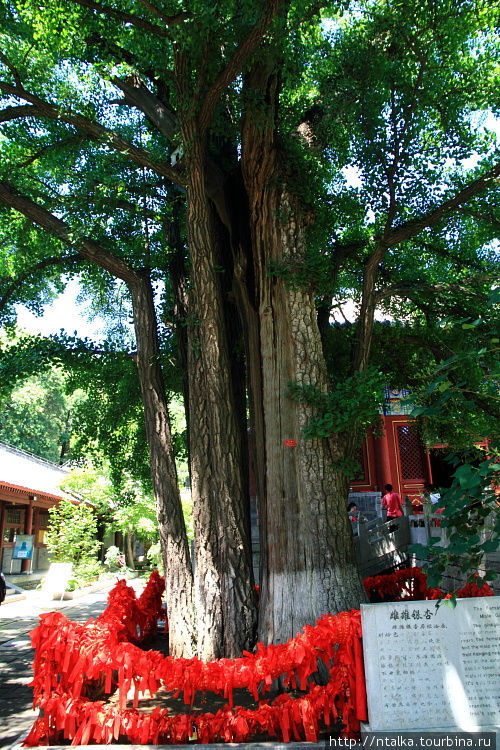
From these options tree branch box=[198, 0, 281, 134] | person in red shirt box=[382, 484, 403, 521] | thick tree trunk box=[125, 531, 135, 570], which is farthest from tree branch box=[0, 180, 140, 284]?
thick tree trunk box=[125, 531, 135, 570]

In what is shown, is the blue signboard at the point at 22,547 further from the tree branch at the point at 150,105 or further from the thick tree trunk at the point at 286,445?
the tree branch at the point at 150,105

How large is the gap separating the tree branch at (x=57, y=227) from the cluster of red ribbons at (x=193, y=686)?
17.4 ft

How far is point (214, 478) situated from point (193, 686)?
290 cm

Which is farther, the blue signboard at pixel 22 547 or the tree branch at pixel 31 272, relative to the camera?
the blue signboard at pixel 22 547

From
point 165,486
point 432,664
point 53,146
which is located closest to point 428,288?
point 165,486

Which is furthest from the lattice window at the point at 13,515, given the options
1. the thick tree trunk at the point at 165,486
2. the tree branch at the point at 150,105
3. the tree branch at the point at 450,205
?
the tree branch at the point at 450,205

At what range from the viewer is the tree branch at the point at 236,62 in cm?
593

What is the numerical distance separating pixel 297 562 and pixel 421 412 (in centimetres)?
371

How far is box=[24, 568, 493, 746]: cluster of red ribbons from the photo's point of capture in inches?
181

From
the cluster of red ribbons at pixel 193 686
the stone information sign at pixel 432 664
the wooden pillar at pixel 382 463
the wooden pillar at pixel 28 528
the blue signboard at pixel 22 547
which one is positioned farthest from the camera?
the wooden pillar at pixel 28 528

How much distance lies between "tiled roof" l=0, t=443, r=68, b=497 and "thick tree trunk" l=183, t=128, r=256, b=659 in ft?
37.3

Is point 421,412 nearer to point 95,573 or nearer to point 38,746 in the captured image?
point 38,746

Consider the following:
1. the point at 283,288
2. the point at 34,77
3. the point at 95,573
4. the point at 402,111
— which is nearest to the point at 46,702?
the point at 283,288

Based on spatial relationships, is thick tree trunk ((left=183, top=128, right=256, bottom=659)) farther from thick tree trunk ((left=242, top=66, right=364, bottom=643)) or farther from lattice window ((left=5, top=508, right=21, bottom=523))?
lattice window ((left=5, top=508, right=21, bottom=523))
